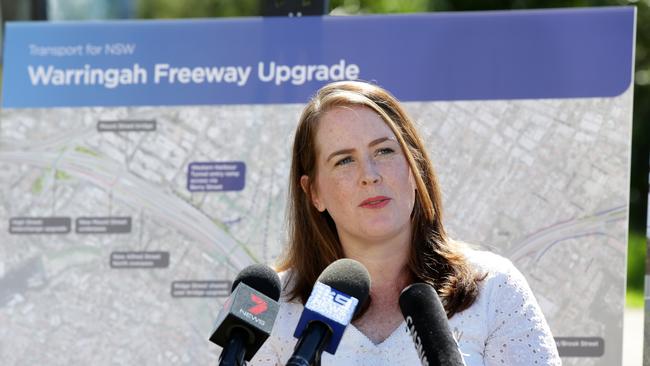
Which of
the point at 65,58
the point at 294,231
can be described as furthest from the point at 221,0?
the point at 294,231

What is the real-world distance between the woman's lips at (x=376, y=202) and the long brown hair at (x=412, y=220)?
155 millimetres

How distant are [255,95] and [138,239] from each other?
2.57ft

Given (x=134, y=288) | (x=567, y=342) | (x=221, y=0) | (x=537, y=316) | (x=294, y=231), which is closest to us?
(x=537, y=316)

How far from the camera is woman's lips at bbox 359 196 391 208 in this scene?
289 centimetres

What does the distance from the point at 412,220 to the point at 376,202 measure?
207 millimetres

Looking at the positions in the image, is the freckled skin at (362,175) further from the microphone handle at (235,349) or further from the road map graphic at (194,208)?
the road map graphic at (194,208)

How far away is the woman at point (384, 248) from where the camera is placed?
280 centimetres

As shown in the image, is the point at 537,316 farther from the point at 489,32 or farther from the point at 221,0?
the point at 221,0

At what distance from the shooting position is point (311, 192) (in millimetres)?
3158

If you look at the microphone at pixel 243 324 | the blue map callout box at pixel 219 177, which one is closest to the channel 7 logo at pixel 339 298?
the microphone at pixel 243 324

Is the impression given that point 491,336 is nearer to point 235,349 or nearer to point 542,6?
point 235,349

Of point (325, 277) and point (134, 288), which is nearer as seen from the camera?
point (325, 277)

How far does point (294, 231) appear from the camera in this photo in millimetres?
3236

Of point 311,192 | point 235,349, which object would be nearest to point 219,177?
point 311,192
